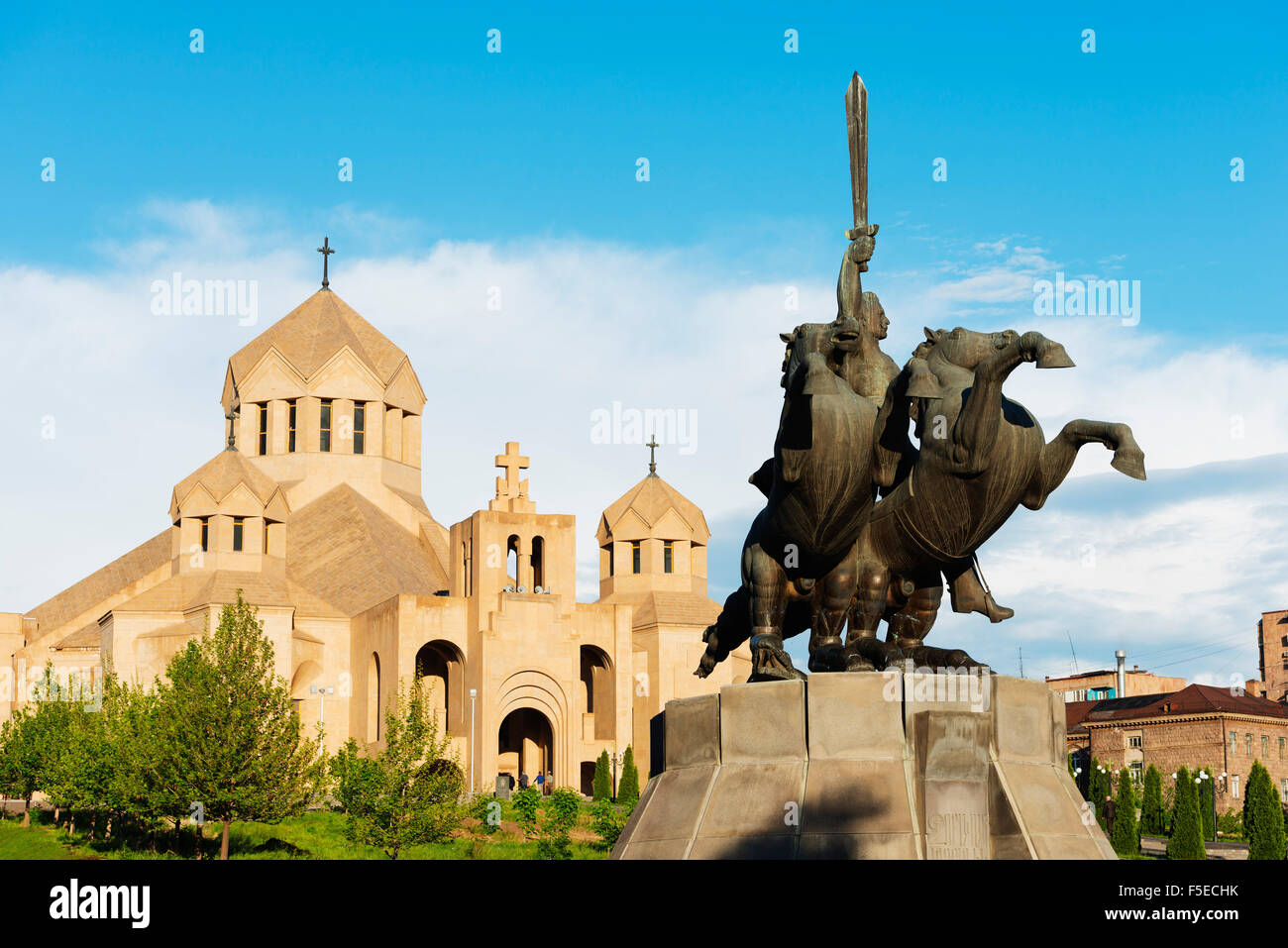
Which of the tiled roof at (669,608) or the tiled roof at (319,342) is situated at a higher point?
the tiled roof at (319,342)

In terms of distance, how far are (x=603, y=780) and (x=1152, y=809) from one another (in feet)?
51.7

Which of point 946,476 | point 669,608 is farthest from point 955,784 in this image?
point 669,608

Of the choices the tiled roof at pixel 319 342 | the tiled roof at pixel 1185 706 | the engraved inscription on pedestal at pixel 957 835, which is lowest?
the engraved inscription on pedestal at pixel 957 835

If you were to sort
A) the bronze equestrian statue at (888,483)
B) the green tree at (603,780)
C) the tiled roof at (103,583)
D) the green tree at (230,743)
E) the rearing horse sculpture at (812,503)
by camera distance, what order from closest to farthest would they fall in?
1. the bronze equestrian statue at (888,483)
2. the rearing horse sculpture at (812,503)
3. the green tree at (230,743)
4. the green tree at (603,780)
5. the tiled roof at (103,583)

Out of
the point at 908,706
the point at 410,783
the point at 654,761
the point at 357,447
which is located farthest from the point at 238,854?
the point at 357,447

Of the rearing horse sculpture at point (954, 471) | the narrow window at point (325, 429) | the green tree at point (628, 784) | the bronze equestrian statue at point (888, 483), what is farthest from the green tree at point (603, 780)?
the rearing horse sculpture at point (954, 471)

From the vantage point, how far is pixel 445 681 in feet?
167

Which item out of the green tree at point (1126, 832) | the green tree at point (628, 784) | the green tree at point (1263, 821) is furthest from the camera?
the green tree at point (628, 784)

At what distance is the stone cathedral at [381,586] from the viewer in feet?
153

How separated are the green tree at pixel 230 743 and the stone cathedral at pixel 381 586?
13.8 metres

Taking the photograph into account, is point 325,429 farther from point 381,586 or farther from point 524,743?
point 524,743

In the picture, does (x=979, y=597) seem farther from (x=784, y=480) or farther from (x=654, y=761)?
(x=654, y=761)

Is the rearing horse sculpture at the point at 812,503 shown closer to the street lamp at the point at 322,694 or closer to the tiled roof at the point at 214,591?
the tiled roof at the point at 214,591

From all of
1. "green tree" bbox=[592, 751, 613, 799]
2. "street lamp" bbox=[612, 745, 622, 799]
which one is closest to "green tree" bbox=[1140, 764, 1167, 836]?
"green tree" bbox=[592, 751, 613, 799]
